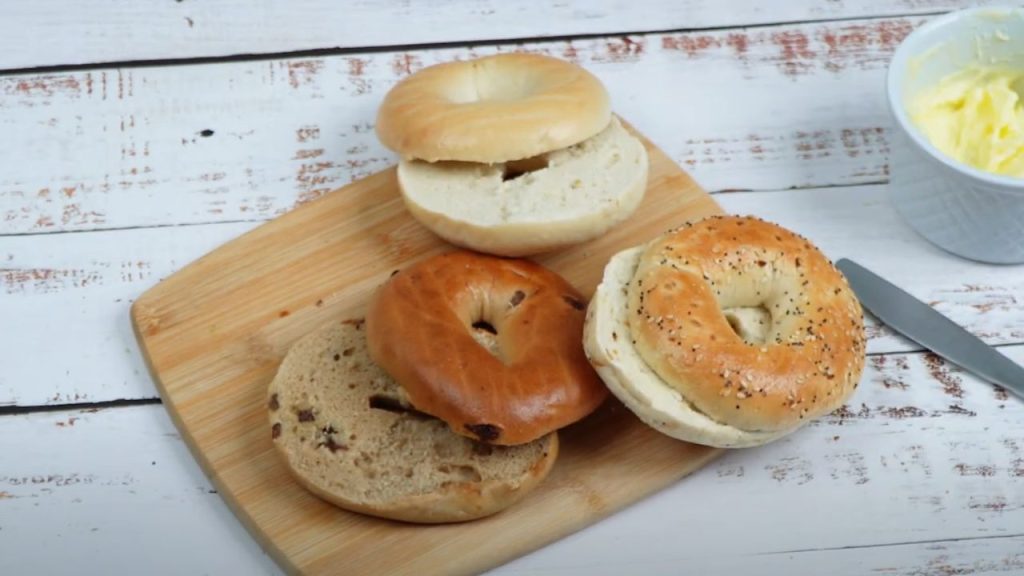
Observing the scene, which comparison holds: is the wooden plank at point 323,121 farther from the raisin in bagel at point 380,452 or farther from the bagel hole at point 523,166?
the raisin in bagel at point 380,452

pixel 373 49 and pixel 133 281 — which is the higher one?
pixel 373 49

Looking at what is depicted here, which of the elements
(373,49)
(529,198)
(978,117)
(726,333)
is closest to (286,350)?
(529,198)

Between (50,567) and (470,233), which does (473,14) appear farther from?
(50,567)

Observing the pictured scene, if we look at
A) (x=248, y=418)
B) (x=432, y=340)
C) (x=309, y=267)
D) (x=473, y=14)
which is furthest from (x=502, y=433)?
(x=473, y=14)

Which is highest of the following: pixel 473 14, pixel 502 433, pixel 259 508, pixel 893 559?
pixel 473 14

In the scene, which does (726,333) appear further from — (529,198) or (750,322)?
(529,198)

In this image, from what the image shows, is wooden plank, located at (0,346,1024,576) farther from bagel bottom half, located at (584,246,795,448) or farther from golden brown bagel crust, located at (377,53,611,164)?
golden brown bagel crust, located at (377,53,611,164)

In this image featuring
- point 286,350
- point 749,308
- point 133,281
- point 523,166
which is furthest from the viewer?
point 133,281

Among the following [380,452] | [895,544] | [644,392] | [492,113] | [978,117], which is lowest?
[895,544]
